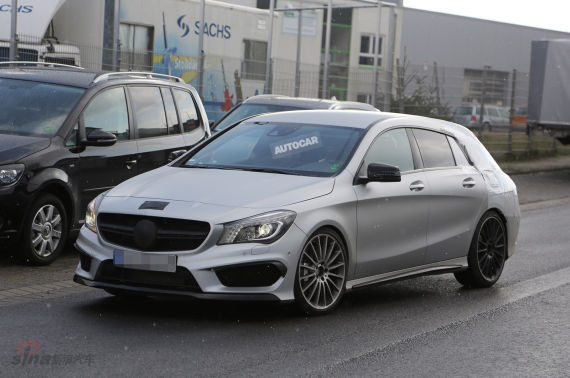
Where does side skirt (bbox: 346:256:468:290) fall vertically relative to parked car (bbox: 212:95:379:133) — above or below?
below

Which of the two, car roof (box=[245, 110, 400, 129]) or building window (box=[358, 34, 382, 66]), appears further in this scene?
building window (box=[358, 34, 382, 66])

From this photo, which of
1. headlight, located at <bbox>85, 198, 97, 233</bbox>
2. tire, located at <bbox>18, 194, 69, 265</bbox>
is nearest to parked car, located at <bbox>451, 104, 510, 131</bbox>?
tire, located at <bbox>18, 194, 69, 265</bbox>

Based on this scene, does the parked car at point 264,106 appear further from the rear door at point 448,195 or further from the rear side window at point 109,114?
the rear door at point 448,195

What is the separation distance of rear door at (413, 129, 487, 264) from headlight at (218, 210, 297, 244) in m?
1.83

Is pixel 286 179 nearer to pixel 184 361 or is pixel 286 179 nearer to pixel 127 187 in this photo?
pixel 127 187

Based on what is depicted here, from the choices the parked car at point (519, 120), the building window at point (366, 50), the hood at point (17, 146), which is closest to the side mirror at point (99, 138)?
the hood at point (17, 146)

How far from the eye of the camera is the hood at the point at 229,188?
271 inches

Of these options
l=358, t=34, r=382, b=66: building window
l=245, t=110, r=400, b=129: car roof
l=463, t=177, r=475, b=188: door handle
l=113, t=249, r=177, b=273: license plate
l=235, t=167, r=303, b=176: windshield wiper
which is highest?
l=358, t=34, r=382, b=66: building window

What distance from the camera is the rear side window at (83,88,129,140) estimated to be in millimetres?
9867

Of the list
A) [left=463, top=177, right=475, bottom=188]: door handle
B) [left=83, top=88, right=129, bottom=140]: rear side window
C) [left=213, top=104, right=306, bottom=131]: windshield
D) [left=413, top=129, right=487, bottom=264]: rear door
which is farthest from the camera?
[left=213, top=104, right=306, bottom=131]: windshield

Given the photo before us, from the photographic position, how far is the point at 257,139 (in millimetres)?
8180

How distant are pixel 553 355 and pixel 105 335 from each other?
2841mm

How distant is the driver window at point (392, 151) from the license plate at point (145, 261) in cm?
182

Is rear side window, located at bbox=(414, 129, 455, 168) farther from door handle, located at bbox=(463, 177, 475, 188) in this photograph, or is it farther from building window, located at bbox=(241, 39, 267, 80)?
building window, located at bbox=(241, 39, 267, 80)
